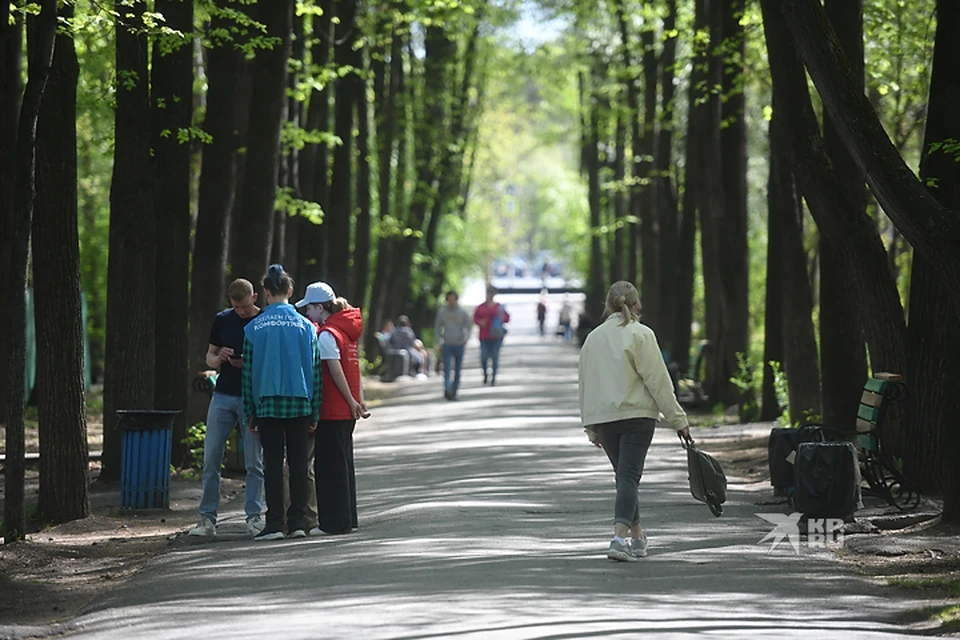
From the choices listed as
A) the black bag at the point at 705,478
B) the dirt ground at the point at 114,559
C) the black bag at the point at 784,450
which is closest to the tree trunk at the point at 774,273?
the black bag at the point at 784,450

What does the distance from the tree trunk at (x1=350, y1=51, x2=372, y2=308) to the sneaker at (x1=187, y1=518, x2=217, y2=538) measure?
24487 mm

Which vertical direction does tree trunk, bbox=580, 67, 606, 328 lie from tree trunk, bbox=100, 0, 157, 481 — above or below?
above

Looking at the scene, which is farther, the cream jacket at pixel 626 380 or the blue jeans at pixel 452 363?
the blue jeans at pixel 452 363

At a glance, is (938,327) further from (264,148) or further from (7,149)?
(264,148)

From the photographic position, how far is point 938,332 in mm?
13719

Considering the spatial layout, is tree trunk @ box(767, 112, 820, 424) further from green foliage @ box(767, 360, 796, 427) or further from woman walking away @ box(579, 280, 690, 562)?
woman walking away @ box(579, 280, 690, 562)

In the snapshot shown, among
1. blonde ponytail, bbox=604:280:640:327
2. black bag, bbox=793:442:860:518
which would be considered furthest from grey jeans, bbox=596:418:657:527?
black bag, bbox=793:442:860:518

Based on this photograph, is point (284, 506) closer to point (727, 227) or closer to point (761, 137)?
point (727, 227)

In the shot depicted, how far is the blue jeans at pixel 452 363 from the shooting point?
31.0m

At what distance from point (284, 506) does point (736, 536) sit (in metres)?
3.47

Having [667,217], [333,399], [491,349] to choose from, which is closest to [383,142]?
[667,217]

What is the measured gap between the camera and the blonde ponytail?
1098cm

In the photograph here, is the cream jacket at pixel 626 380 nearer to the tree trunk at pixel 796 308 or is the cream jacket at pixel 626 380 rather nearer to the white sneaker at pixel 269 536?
the white sneaker at pixel 269 536

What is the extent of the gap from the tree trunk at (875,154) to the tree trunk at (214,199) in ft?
26.5
